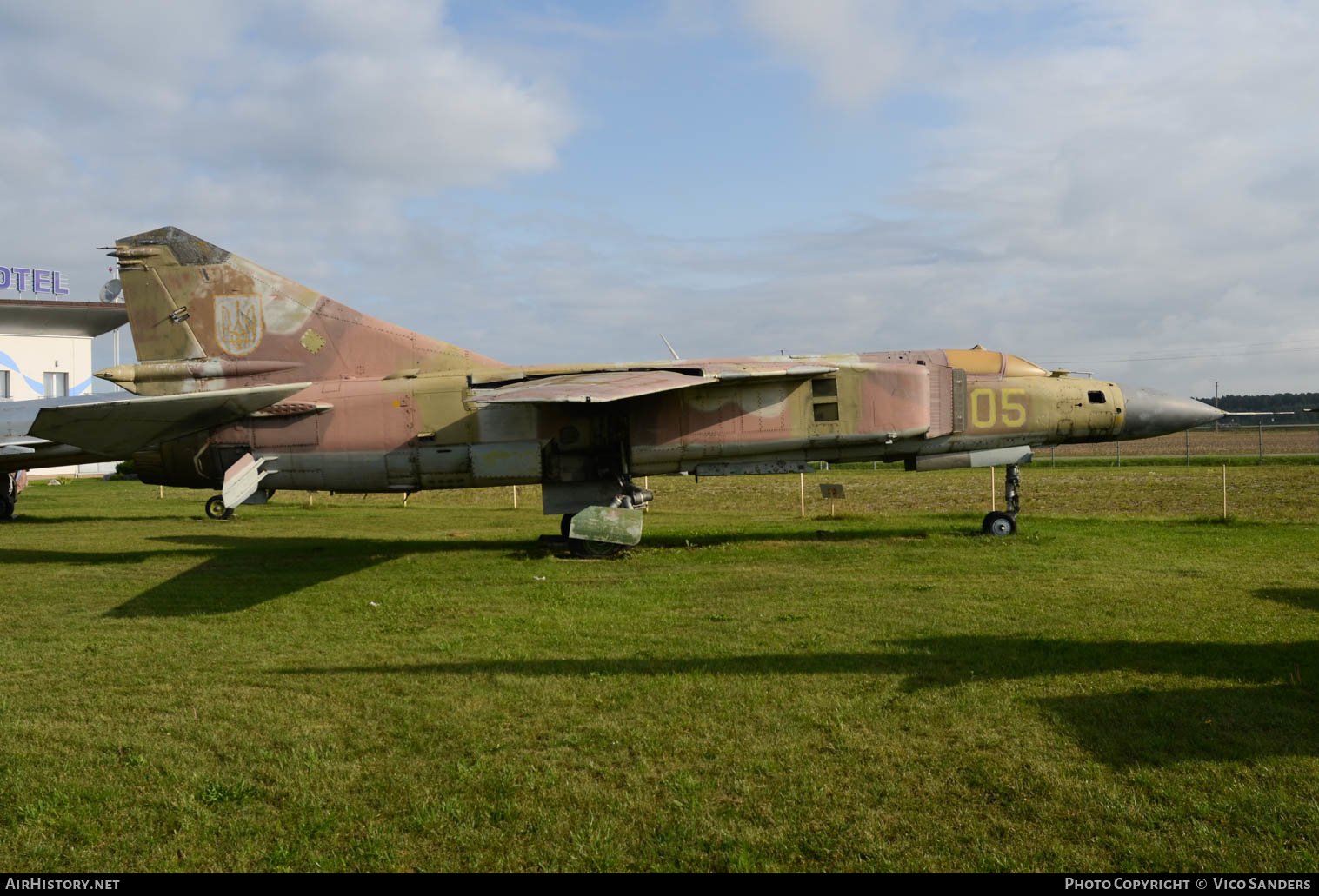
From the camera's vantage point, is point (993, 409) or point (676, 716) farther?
point (993, 409)

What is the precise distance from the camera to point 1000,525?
1706 cm

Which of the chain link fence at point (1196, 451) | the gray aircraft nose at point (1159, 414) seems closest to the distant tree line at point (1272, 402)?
the chain link fence at point (1196, 451)

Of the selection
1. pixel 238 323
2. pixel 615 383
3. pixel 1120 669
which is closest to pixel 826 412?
pixel 615 383

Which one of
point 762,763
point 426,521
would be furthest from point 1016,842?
point 426,521

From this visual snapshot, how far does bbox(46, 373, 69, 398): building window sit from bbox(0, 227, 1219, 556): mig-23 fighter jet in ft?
165

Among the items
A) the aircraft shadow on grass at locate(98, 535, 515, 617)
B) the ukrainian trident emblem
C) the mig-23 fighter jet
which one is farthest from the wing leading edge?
the ukrainian trident emblem

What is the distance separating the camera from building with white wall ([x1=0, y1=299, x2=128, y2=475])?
54625mm

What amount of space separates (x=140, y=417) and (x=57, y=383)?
54.7 meters

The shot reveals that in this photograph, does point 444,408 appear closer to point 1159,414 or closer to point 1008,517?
point 1008,517

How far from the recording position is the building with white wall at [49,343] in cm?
5462

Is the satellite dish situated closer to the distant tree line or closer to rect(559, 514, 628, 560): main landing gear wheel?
rect(559, 514, 628, 560): main landing gear wheel

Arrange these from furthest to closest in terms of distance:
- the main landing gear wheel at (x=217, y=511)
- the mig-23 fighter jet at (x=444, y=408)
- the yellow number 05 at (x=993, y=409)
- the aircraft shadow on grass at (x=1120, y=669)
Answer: the main landing gear wheel at (x=217, y=511)
the yellow number 05 at (x=993, y=409)
the mig-23 fighter jet at (x=444, y=408)
the aircraft shadow on grass at (x=1120, y=669)

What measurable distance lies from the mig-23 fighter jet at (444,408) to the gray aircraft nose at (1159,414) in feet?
7.68

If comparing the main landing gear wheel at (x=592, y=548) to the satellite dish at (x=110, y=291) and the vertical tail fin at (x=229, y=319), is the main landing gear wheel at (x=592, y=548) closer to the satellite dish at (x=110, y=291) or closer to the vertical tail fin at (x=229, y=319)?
the vertical tail fin at (x=229, y=319)
